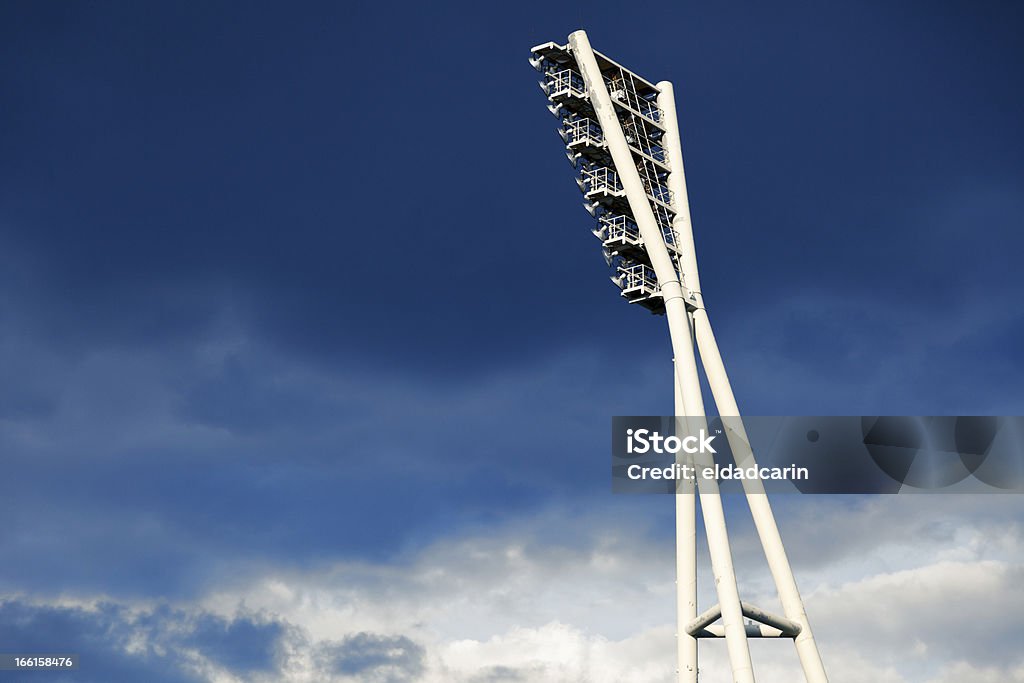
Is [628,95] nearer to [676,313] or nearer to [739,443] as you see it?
[676,313]

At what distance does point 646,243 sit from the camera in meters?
52.7

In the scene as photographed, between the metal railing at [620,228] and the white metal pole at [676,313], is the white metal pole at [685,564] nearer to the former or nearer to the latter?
the white metal pole at [676,313]

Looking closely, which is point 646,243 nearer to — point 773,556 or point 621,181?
point 621,181

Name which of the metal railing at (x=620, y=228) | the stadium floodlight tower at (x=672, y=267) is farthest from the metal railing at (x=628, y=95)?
the metal railing at (x=620, y=228)

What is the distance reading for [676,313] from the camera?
50562 mm

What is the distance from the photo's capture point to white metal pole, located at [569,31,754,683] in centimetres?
4409

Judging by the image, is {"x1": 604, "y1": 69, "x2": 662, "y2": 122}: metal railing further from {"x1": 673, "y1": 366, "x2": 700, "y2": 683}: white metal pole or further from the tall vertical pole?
{"x1": 673, "y1": 366, "x2": 700, "y2": 683}: white metal pole

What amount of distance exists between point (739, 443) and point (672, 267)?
8.88 m

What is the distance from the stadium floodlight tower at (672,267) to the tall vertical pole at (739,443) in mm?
48

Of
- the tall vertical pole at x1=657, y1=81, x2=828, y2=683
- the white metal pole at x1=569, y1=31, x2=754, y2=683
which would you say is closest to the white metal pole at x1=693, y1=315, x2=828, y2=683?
the tall vertical pole at x1=657, y1=81, x2=828, y2=683

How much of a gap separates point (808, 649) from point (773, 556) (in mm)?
3923

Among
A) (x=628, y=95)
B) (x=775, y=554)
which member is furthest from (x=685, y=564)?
(x=628, y=95)

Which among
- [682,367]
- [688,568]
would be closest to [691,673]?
[688,568]

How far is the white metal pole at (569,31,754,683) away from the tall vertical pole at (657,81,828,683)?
159cm
